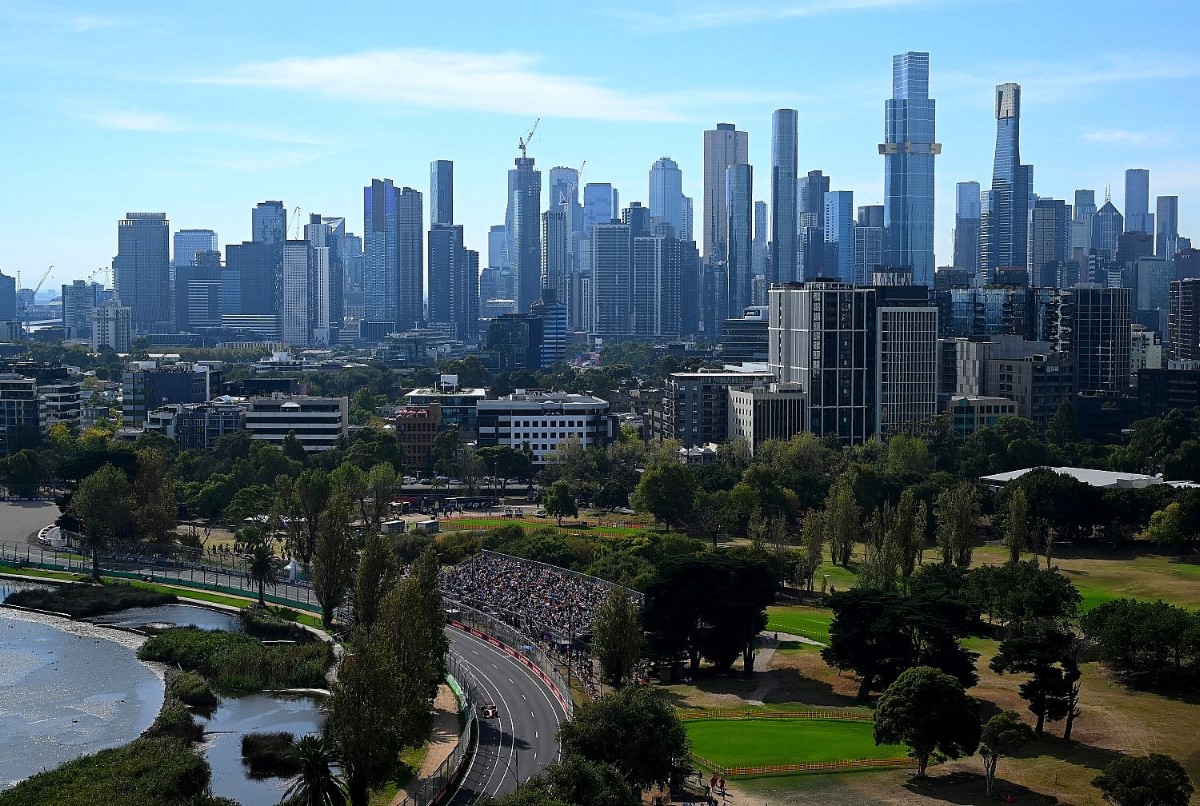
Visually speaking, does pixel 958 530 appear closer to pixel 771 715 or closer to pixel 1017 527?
pixel 1017 527

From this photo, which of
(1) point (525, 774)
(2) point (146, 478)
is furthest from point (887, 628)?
(2) point (146, 478)

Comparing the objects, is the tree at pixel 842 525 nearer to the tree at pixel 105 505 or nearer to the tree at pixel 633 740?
the tree at pixel 105 505

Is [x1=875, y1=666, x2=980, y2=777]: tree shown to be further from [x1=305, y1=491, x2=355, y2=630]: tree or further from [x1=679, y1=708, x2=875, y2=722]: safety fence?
[x1=305, y1=491, x2=355, y2=630]: tree

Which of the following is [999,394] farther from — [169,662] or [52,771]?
[52,771]

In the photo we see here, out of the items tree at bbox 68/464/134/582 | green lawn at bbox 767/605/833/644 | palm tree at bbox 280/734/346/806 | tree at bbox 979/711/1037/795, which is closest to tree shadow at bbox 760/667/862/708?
green lawn at bbox 767/605/833/644

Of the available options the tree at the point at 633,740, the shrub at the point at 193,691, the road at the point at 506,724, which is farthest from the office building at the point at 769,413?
the tree at the point at 633,740

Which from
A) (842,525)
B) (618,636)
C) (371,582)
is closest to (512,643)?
(371,582)
